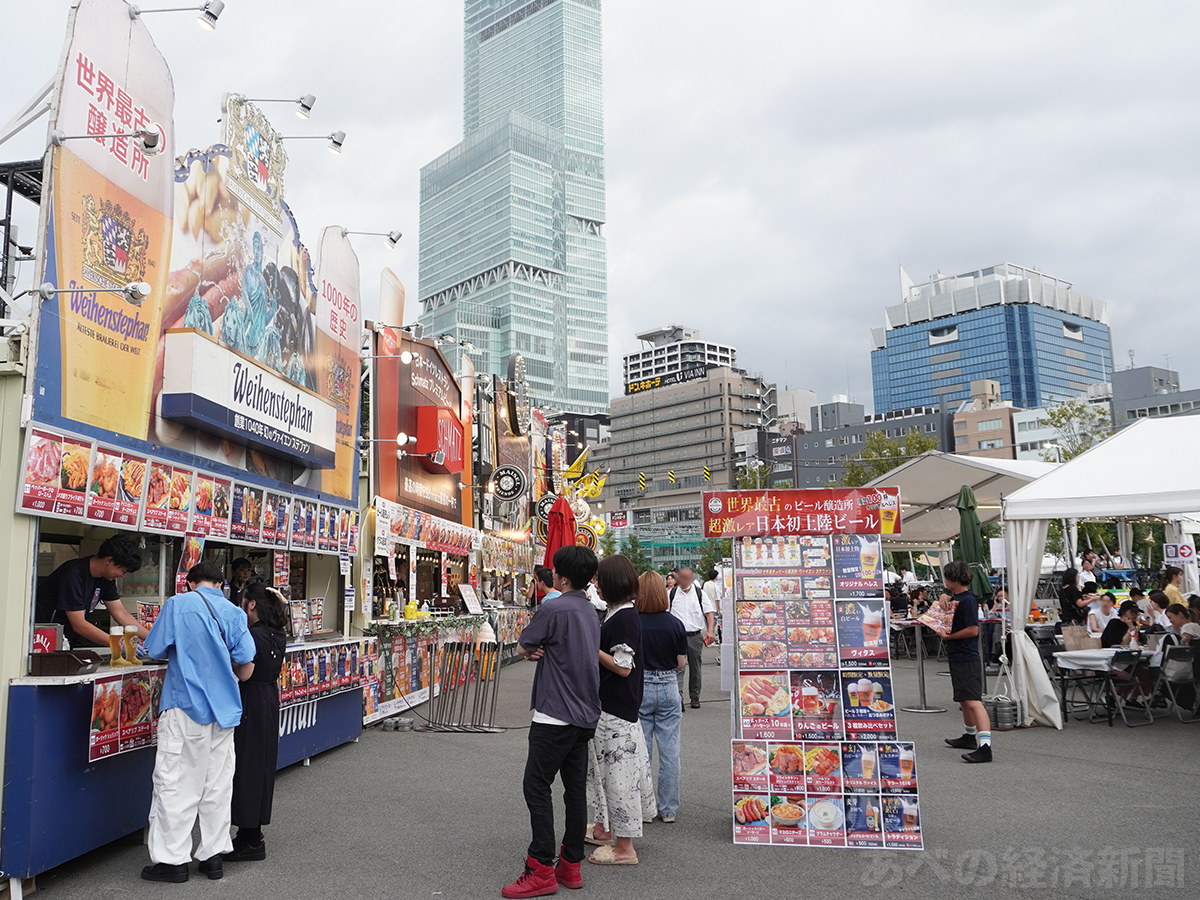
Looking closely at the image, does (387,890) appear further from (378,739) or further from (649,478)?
(649,478)

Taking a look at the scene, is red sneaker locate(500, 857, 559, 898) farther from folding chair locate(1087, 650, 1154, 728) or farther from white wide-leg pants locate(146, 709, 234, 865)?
folding chair locate(1087, 650, 1154, 728)

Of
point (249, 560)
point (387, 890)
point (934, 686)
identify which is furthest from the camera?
point (934, 686)

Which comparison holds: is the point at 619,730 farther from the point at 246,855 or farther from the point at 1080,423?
the point at 1080,423

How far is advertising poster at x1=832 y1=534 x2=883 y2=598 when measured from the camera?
20.4ft

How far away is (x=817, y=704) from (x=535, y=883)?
2.30m

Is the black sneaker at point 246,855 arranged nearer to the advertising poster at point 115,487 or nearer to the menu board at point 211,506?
the advertising poster at point 115,487

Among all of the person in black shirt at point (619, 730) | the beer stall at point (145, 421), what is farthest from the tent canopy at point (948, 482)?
the person in black shirt at point (619, 730)

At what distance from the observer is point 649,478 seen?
142m

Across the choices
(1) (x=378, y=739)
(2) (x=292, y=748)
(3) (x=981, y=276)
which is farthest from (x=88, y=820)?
(3) (x=981, y=276)

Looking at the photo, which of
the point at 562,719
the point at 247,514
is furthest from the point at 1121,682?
the point at 247,514

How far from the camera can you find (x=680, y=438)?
140m

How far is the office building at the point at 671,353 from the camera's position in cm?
17988

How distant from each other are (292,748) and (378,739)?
6.17ft

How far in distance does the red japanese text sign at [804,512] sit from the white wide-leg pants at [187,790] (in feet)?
11.3
